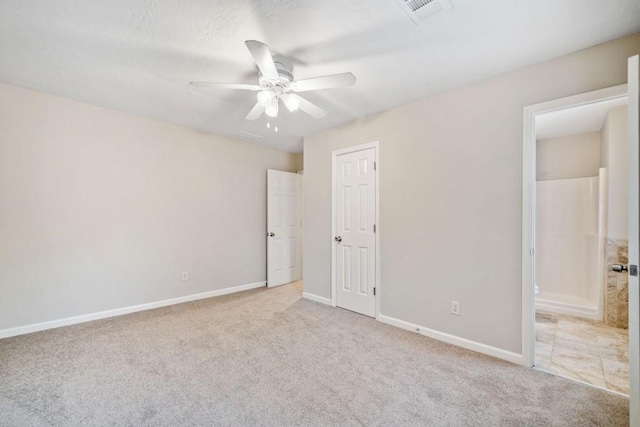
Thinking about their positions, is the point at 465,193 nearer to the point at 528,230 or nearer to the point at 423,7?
the point at 528,230

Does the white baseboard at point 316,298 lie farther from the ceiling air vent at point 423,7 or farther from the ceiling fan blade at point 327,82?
the ceiling air vent at point 423,7

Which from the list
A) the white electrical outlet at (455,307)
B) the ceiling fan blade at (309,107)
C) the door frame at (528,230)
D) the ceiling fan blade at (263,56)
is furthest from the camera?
the white electrical outlet at (455,307)

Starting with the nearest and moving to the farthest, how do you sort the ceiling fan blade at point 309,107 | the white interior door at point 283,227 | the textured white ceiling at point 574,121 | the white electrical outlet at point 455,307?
the ceiling fan blade at point 309,107, the white electrical outlet at point 455,307, the textured white ceiling at point 574,121, the white interior door at point 283,227

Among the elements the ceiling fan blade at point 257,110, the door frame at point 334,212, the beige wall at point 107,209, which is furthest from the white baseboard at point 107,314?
the ceiling fan blade at point 257,110

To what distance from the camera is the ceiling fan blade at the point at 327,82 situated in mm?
1796

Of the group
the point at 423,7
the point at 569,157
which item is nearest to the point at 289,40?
the point at 423,7

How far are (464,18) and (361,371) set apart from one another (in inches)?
99.8

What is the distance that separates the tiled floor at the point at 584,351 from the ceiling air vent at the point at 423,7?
2700mm

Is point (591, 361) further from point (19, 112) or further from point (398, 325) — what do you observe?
point (19, 112)

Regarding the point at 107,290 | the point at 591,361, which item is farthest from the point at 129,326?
the point at 591,361

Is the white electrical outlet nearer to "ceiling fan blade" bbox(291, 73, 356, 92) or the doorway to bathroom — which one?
the doorway to bathroom

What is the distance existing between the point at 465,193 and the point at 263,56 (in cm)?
206

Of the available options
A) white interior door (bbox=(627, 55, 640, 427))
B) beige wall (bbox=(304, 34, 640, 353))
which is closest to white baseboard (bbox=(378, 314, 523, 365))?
beige wall (bbox=(304, 34, 640, 353))

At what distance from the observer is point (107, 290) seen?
3131 mm
